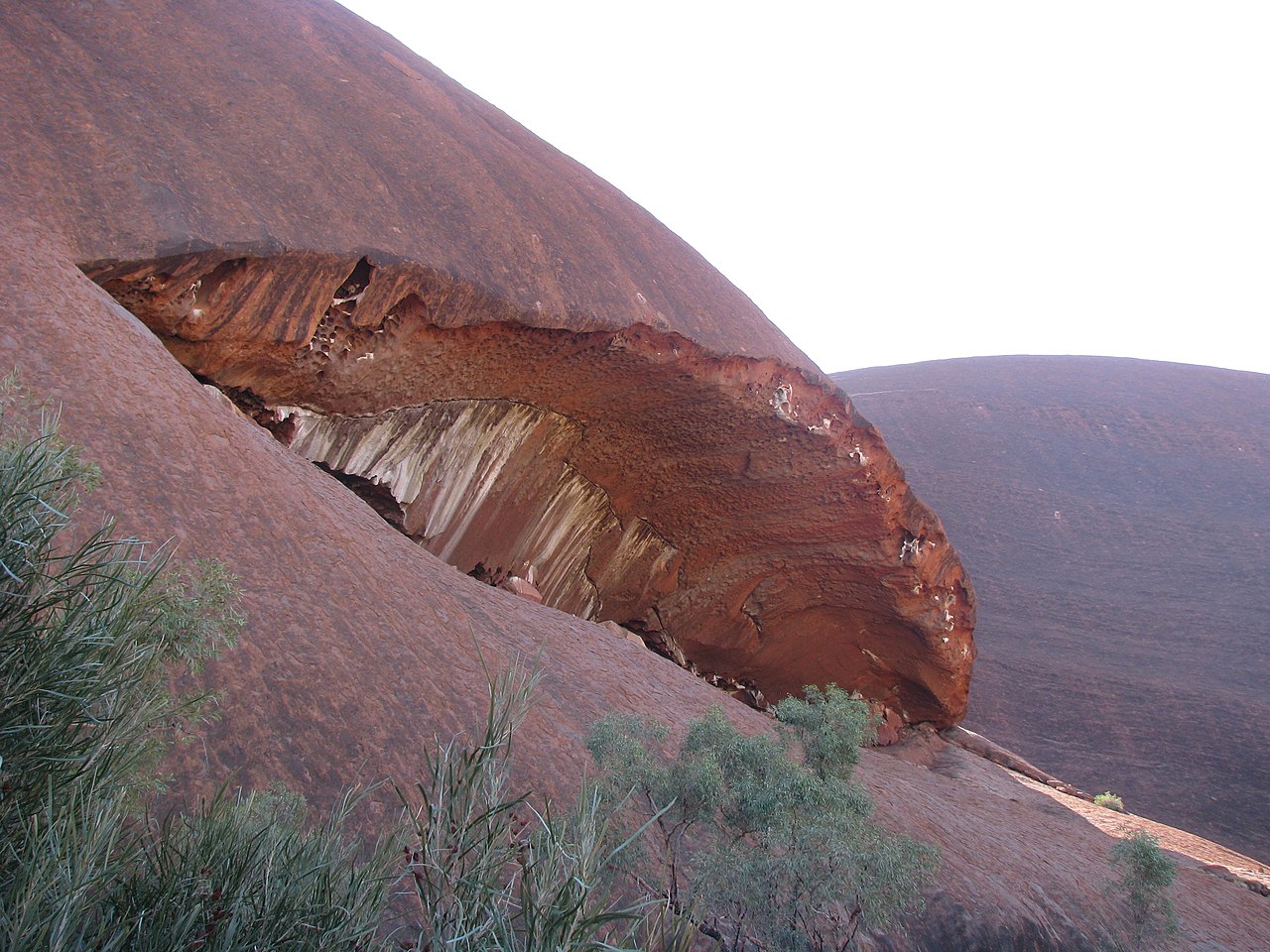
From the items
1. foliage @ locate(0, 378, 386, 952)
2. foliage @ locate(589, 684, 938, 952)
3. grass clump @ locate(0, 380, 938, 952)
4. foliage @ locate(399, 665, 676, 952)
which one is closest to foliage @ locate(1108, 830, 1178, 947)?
foliage @ locate(589, 684, 938, 952)

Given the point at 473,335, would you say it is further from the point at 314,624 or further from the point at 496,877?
the point at 496,877

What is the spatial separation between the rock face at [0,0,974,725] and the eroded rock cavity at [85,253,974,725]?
3 centimetres

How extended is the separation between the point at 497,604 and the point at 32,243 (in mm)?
3417

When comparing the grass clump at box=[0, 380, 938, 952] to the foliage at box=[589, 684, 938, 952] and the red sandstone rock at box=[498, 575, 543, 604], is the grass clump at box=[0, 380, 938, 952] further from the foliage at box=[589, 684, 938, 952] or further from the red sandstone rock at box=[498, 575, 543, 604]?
the red sandstone rock at box=[498, 575, 543, 604]

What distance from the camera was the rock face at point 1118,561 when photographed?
19.0 metres

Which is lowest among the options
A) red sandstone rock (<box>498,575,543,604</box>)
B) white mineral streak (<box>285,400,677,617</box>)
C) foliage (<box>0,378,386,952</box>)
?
red sandstone rock (<box>498,575,543,604</box>)

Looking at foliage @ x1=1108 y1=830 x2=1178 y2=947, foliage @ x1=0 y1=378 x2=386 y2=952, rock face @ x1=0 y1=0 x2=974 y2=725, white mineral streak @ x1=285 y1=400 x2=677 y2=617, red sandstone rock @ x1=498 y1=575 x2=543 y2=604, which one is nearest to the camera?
foliage @ x1=0 y1=378 x2=386 y2=952

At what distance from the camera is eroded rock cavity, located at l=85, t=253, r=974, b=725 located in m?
7.30

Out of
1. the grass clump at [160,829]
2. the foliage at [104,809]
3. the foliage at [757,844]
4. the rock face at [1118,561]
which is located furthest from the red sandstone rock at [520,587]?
the rock face at [1118,561]

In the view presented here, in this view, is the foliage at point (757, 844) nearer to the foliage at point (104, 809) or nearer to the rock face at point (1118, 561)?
the foliage at point (104, 809)

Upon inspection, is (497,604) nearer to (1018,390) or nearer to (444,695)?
(444,695)

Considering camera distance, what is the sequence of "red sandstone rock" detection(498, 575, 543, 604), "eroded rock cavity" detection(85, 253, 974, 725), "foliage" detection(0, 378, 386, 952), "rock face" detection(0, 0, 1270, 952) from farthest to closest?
1. "red sandstone rock" detection(498, 575, 543, 604)
2. "eroded rock cavity" detection(85, 253, 974, 725)
3. "rock face" detection(0, 0, 1270, 952)
4. "foliage" detection(0, 378, 386, 952)

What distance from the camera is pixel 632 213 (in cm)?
1075

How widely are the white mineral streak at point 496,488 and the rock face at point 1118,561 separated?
12.3m
